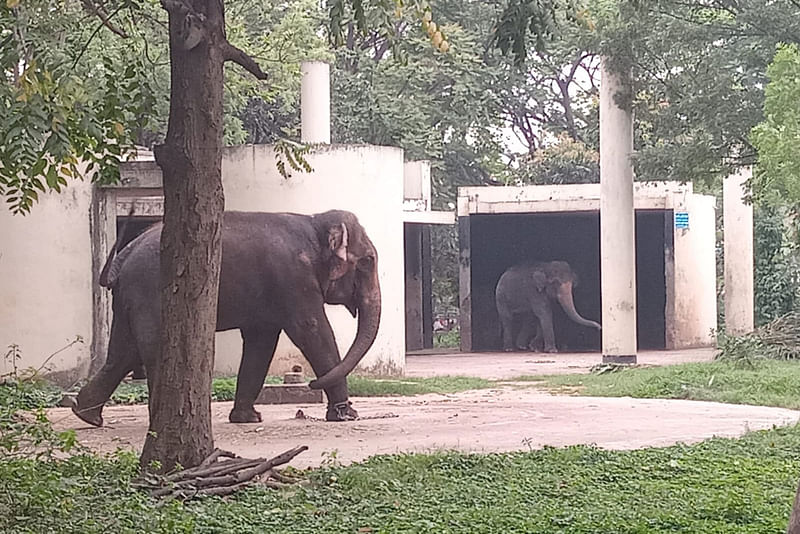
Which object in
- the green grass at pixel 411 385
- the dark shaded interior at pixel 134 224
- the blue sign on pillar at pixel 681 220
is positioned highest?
the blue sign on pillar at pixel 681 220

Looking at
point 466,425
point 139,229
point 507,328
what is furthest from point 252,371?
point 507,328

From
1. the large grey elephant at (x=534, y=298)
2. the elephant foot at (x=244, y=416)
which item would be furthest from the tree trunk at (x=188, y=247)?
the large grey elephant at (x=534, y=298)

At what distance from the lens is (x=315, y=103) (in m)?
19.4

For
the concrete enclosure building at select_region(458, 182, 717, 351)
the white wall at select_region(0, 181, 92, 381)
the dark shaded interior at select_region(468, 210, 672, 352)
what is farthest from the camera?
the dark shaded interior at select_region(468, 210, 672, 352)

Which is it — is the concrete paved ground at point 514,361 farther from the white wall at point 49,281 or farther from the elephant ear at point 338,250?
the elephant ear at point 338,250

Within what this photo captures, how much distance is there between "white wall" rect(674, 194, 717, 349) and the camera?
83.8 ft

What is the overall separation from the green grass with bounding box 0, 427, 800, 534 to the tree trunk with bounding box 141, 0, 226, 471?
34cm

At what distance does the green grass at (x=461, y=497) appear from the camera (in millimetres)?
6219

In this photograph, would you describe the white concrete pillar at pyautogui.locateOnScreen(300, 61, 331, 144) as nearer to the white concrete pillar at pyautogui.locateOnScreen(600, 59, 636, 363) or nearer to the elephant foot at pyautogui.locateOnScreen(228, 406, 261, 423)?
the white concrete pillar at pyautogui.locateOnScreen(600, 59, 636, 363)

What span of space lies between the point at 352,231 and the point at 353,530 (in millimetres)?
5748

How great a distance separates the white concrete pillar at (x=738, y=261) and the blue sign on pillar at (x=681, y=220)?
89 cm

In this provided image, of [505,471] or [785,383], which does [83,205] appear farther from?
[505,471]

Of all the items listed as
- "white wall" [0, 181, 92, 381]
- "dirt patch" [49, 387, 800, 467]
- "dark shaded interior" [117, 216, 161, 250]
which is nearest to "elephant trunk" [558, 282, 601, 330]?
"dark shaded interior" [117, 216, 161, 250]

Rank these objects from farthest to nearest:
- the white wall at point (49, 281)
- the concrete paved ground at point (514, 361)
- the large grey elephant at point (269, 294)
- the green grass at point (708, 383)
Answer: the concrete paved ground at point (514, 361) < the white wall at point (49, 281) < the green grass at point (708, 383) < the large grey elephant at point (269, 294)
